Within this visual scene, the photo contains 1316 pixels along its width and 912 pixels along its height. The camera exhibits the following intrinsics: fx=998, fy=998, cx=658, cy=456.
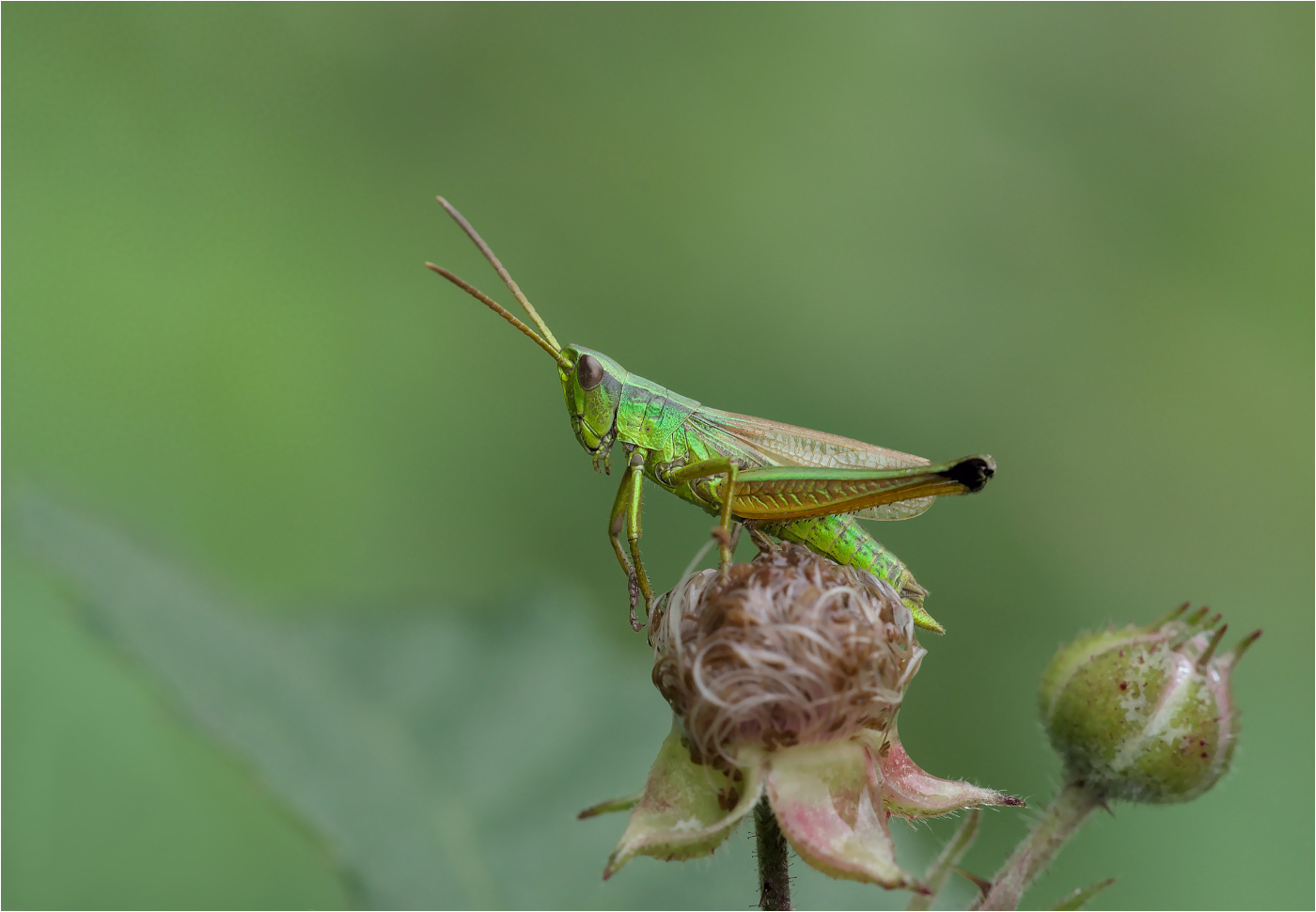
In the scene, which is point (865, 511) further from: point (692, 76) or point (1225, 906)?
point (692, 76)

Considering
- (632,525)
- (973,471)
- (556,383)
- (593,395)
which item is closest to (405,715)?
(632,525)

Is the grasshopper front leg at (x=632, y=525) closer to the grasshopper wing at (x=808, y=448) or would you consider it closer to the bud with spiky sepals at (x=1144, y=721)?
the grasshopper wing at (x=808, y=448)

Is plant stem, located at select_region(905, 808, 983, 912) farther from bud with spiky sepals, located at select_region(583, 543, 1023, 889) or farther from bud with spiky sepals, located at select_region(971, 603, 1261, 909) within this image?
bud with spiky sepals, located at select_region(971, 603, 1261, 909)

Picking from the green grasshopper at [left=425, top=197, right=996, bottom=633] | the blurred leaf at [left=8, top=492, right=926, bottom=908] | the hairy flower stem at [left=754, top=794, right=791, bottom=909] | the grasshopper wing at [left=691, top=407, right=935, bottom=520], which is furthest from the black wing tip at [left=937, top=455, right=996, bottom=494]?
the blurred leaf at [left=8, top=492, right=926, bottom=908]

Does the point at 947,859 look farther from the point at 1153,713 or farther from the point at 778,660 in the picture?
the point at 1153,713

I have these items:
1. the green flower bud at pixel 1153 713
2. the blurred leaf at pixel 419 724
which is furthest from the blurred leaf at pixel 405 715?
the green flower bud at pixel 1153 713

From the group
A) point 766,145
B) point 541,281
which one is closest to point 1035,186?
point 766,145
